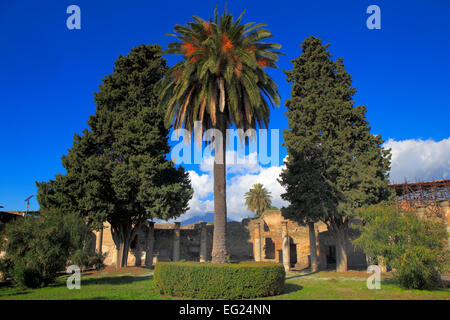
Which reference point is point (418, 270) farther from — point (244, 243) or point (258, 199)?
point (258, 199)

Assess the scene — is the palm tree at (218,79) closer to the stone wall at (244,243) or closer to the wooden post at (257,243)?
the stone wall at (244,243)

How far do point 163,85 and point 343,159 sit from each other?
15659 millimetres

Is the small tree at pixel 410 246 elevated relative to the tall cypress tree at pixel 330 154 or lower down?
lower down

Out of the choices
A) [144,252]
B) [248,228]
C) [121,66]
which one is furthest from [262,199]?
[121,66]

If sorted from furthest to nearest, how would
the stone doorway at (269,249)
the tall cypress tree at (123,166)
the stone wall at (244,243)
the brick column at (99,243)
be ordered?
the stone doorway at (269,249)
the stone wall at (244,243)
the brick column at (99,243)
the tall cypress tree at (123,166)

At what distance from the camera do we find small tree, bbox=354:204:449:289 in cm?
1384

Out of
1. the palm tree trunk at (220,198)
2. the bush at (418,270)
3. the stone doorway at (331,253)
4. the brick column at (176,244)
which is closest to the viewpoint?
the bush at (418,270)

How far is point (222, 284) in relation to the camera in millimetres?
12539

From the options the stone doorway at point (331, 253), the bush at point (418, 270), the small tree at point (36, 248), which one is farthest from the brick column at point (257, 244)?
the small tree at point (36, 248)

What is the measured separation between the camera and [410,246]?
14.1 m

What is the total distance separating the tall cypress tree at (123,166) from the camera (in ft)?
81.6

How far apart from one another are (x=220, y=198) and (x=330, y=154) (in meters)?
12.5

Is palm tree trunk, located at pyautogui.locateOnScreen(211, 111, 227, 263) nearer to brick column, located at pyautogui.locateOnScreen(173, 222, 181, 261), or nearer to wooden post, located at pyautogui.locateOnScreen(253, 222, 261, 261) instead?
wooden post, located at pyautogui.locateOnScreen(253, 222, 261, 261)

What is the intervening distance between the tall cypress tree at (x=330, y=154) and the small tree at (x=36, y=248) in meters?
17.3
